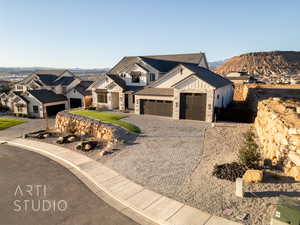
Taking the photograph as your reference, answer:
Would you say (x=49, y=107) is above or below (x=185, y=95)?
below

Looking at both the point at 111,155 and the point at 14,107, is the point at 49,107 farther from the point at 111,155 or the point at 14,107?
the point at 111,155

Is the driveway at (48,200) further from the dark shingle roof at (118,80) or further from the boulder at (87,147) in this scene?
the dark shingle roof at (118,80)

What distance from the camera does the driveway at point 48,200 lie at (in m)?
8.20

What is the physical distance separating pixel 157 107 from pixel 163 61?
12612 mm

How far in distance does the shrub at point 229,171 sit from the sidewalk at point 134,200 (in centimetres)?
313

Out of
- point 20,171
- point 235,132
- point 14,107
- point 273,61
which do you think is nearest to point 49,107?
point 14,107

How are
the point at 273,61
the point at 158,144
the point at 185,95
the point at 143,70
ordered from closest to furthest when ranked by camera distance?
1. the point at 158,144
2. the point at 185,95
3. the point at 143,70
4. the point at 273,61

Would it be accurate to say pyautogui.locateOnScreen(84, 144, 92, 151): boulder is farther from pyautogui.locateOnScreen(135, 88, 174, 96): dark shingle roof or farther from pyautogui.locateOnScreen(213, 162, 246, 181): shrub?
pyautogui.locateOnScreen(135, 88, 174, 96): dark shingle roof

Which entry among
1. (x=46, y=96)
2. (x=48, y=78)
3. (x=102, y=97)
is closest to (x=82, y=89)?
(x=46, y=96)

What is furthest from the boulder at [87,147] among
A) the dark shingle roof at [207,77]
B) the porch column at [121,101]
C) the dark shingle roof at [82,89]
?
the dark shingle roof at [82,89]

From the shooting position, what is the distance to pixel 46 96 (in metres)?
38.0

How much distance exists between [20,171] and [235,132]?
17650 millimetres

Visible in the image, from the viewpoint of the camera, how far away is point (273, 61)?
148750mm

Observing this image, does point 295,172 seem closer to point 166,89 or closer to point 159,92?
point 159,92
